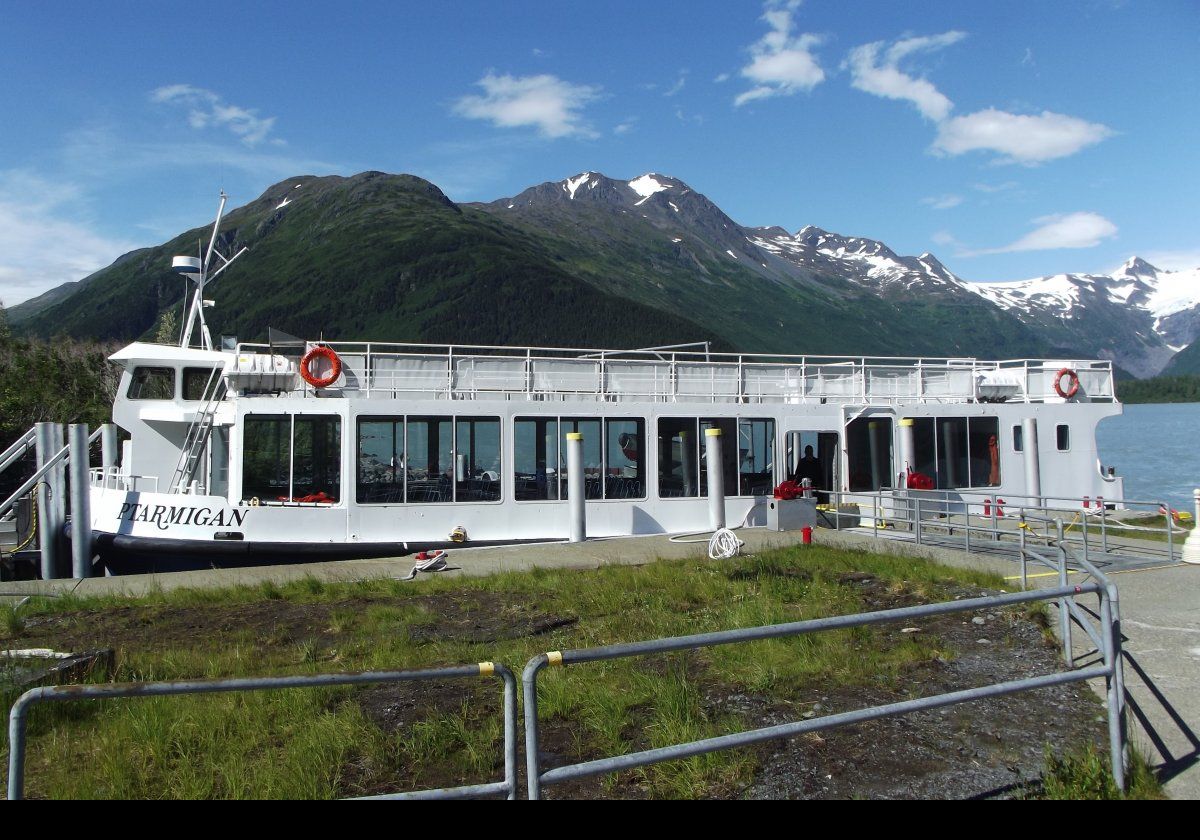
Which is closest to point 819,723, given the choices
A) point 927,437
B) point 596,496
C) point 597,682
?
point 597,682

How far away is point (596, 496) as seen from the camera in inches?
663

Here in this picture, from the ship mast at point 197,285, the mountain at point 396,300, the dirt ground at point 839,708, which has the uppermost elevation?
Answer: the mountain at point 396,300

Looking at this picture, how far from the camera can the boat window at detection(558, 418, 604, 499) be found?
53.9 feet

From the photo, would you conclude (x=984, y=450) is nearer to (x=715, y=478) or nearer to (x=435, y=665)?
(x=715, y=478)

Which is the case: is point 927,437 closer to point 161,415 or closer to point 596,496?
point 596,496

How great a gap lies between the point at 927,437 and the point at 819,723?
16.2 meters

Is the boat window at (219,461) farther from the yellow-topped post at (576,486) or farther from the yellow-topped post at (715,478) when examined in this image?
→ the yellow-topped post at (715,478)

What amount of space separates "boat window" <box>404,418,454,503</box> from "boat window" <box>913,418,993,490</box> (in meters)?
9.91

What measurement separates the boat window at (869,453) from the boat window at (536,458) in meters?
6.59

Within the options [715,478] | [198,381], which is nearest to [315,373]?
→ [198,381]

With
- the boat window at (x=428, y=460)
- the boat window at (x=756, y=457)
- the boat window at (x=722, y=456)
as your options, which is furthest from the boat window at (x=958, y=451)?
the boat window at (x=428, y=460)

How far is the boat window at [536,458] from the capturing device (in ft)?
53.2

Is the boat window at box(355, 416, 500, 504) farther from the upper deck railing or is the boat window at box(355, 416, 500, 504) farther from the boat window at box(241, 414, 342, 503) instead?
the upper deck railing
